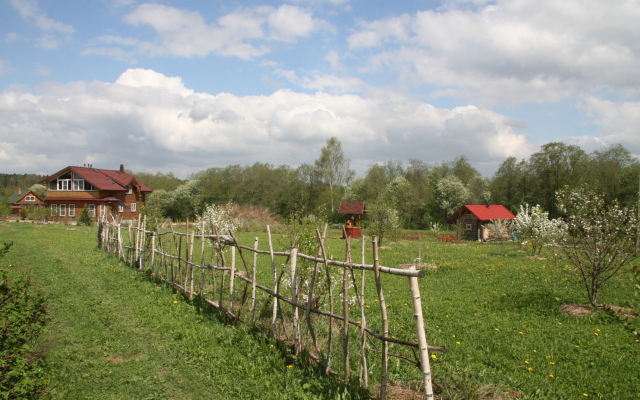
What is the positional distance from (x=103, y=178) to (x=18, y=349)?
4152cm

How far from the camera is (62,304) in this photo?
26.3 feet

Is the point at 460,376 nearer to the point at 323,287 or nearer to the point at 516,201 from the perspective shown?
the point at 323,287

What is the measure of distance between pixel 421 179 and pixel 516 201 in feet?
60.9

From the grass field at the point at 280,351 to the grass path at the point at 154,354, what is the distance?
15 millimetres

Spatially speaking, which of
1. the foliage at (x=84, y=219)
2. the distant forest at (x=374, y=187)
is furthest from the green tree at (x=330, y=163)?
the foliage at (x=84, y=219)

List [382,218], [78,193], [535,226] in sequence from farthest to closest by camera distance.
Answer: [78,193]
[382,218]
[535,226]

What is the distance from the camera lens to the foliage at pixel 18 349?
366cm

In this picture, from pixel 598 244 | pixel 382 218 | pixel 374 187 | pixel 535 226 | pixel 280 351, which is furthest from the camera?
pixel 374 187

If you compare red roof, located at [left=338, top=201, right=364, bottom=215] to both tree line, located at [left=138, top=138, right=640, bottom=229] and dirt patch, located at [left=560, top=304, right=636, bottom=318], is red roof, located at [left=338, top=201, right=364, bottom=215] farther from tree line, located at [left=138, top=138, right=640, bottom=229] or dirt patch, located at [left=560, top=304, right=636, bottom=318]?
dirt patch, located at [left=560, top=304, right=636, bottom=318]

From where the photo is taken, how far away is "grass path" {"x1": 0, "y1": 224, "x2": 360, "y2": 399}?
4.61 meters

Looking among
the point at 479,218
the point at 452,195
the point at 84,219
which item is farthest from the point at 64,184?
the point at 452,195

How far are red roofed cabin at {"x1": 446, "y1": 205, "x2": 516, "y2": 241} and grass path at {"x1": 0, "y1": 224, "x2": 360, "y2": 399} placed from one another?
1292 inches

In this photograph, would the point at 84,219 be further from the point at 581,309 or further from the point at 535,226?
the point at 581,309

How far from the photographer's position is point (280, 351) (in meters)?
5.53
